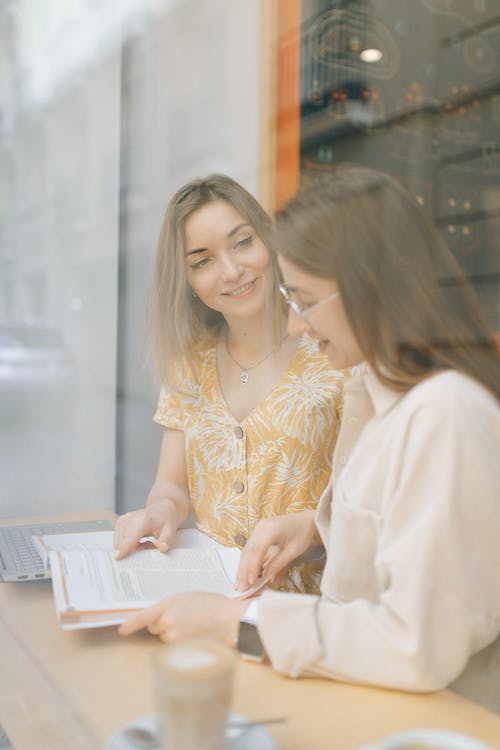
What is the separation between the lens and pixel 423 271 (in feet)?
3.43

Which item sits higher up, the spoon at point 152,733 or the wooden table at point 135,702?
the spoon at point 152,733

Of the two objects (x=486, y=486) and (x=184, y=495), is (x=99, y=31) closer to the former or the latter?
(x=184, y=495)

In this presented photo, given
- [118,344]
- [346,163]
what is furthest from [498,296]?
[118,344]

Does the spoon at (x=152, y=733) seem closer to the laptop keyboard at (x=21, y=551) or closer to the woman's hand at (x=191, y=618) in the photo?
the woman's hand at (x=191, y=618)

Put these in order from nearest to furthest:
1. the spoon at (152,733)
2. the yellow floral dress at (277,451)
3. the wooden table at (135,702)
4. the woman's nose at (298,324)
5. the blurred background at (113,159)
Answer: the spoon at (152,733)
the wooden table at (135,702)
the woman's nose at (298,324)
the yellow floral dress at (277,451)
the blurred background at (113,159)

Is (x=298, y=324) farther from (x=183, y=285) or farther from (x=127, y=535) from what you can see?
(x=183, y=285)

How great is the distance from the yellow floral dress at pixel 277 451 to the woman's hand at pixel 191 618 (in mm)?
549

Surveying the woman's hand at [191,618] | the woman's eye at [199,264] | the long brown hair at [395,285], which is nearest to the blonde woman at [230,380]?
the woman's eye at [199,264]

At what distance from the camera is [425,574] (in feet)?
2.85

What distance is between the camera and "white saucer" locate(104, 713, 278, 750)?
71 cm

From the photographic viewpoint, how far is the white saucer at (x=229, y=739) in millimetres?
706

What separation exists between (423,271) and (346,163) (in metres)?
0.72

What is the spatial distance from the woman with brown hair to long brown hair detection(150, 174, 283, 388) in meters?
0.51

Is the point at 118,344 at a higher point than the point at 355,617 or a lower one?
higher
